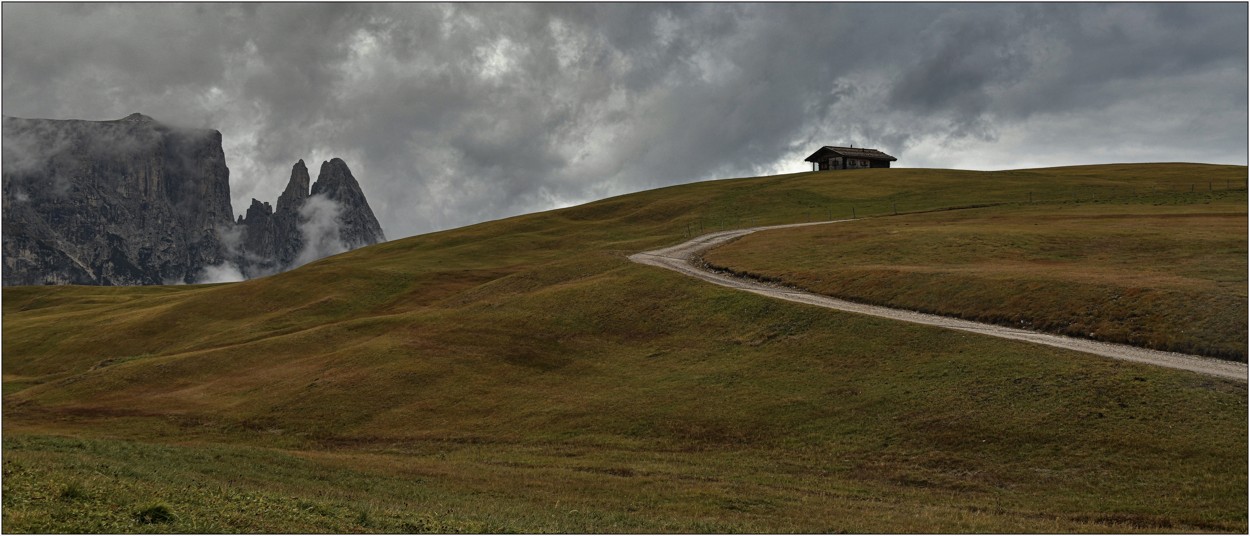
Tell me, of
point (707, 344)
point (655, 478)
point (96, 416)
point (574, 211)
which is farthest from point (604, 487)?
point (574, 211)

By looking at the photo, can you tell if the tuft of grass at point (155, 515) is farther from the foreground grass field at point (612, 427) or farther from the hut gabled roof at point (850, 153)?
the hut gabled roof at point (850, 153)

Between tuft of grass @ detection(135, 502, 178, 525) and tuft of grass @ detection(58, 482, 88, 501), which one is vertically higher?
tuft of grass @ detection(58, 482, 88, 501)

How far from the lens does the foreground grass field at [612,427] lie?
2512 centimetres

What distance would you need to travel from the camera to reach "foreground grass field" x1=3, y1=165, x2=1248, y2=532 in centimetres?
2512

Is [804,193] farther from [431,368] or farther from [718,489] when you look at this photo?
[718,489]

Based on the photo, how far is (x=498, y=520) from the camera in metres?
23.9

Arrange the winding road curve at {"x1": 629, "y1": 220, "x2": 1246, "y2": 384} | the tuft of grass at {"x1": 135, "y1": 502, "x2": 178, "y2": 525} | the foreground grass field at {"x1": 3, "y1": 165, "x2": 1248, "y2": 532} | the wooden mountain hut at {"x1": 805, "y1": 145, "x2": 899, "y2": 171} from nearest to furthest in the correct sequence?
the tuft of grass at {"x1": 135, "y1": 502, "x2": 178, "y2": 525}, the foreground grass field at {"x1": 3, "y1": 165, "x2": 1248, "y2": 532}, the winding road curve at {"x1": 629, "y1": 220, "x2": 1246, "y2": 384}, the wooden mountain hut at {"x1": 805, "y1": 145, "x2": 899, "y2": 171}

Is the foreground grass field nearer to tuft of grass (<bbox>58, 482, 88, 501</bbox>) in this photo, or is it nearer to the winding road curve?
tuft of grass (<bbox>58, 482, 88, 501</bbox>)

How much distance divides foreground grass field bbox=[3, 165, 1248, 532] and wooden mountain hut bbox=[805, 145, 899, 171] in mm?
120983

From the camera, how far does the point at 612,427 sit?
4162 centimetres

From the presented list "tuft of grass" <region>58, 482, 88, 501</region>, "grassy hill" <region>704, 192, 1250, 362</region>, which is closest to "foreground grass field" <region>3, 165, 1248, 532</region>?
"tuft of grass" <region>58, 482, 88, 501</region>

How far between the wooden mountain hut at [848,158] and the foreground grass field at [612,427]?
121 meters

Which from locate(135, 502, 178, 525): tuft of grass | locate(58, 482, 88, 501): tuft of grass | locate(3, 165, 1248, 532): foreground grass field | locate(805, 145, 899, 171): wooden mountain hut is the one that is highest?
locate(805, 145, 899, 171): wooden mountain hut

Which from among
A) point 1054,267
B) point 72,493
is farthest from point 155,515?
point 1054,267
